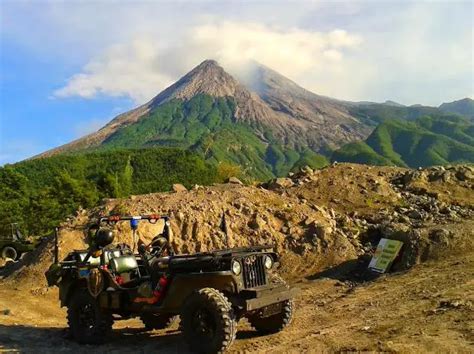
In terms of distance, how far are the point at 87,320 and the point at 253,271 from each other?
11.8 ft

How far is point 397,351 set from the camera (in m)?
7.14

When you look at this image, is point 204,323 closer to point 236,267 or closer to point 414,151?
point 236,267

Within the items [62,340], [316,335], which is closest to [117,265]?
[62,340]

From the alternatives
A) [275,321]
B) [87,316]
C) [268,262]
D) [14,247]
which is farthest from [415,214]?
[14,247]

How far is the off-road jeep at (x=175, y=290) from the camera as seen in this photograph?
8094mm

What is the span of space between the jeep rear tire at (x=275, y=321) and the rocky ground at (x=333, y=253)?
174 millimetres

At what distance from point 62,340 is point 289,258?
1010 cm

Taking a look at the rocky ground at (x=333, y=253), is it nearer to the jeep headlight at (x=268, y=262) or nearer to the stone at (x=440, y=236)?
the stone at (x=440, y=236)

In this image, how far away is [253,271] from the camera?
336 inches

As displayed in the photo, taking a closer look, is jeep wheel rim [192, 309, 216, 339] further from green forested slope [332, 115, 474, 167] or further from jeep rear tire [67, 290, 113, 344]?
green forested slope [332, 115, 474, 167]

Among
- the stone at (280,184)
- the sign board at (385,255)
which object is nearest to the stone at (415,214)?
the stone at (280,184)

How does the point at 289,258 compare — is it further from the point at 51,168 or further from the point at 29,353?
the point at 51,168

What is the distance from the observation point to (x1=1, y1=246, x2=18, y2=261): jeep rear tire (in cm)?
2720

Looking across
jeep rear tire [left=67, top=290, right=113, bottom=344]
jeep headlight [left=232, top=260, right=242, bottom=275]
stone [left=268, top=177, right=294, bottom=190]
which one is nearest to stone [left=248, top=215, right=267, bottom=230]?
stone [left=268, top=177, right=294, bottom=190]
